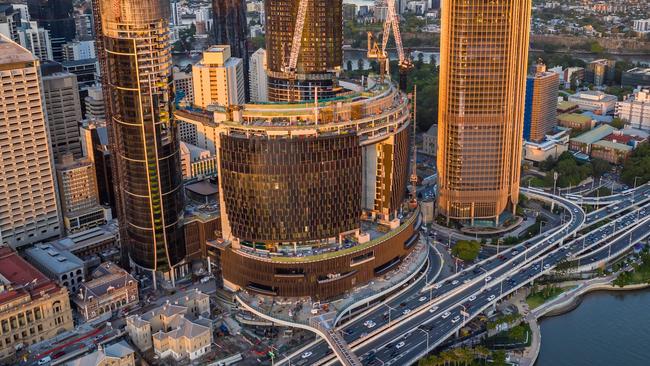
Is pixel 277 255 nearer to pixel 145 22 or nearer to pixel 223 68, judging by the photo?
pixel 145 22

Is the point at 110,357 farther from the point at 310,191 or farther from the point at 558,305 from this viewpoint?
the point at 558,305

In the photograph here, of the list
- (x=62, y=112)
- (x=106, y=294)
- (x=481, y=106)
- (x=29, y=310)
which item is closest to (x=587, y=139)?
(x=481, y=106)

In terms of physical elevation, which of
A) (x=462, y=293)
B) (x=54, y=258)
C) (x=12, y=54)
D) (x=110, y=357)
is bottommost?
(x=462, y=293)

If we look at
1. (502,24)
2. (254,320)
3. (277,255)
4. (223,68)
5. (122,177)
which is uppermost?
(502,24)

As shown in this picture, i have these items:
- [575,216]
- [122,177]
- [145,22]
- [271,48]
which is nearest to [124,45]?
[145,22]

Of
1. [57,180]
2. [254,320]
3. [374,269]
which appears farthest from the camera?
[57,180]

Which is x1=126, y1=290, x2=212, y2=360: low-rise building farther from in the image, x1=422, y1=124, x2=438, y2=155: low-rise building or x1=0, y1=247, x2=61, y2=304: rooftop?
x1=422, y1=124, x2=438, y2=155: low-rise building

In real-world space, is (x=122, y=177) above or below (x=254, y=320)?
above
